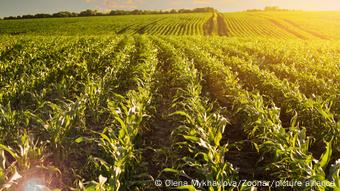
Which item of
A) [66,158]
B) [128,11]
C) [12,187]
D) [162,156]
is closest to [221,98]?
[162,156]

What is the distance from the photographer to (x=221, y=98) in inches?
352

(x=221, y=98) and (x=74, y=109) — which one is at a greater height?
(x=74, y=109)

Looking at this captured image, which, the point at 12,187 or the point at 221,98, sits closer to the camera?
the point at 12,187

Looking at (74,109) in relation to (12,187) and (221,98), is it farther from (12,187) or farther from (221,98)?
(221,98)

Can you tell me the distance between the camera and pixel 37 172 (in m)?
3.99

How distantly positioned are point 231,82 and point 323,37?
147 feet

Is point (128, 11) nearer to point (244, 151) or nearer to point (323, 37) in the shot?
point (323, 37)

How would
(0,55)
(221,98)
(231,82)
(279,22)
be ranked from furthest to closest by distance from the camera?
(279,22), (0,55), (221,98), (231,82)

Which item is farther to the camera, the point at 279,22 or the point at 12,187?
the point at 279,22

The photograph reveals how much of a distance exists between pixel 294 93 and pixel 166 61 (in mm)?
9100

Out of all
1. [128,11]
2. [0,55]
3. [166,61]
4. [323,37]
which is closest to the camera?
[166,61]

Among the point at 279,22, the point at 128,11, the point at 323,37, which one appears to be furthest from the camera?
the point at 128,11

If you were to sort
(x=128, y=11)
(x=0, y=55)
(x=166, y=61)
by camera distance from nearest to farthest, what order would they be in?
(x=166, y=61) → (x=0, y=55) → (x=128, y=11)

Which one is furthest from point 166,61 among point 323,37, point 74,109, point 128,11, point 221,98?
point 128,11
